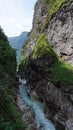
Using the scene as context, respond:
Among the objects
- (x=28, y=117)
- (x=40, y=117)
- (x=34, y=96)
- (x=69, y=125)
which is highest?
(x=28, y=117)

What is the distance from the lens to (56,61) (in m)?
64.7

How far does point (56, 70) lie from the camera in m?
58.6

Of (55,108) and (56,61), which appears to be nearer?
(55,108)

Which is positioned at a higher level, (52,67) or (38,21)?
(38,21)

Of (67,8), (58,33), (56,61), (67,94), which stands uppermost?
(67,8)

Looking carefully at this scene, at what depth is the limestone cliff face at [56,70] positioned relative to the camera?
5053cm

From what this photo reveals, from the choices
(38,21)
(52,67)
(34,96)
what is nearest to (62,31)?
(52,67)

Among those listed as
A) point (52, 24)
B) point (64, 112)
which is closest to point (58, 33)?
point (52, 24)

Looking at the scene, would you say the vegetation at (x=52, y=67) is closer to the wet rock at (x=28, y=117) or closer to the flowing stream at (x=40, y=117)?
the flowing stream at (x=40, y=117)

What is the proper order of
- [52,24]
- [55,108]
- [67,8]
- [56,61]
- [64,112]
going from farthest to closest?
[52,24]
[67,8]
[56,61]
[55,108]
[64,112]

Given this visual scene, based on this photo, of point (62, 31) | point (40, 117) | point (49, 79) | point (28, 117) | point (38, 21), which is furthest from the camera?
point (38, 21)

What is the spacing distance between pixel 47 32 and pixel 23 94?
25.7 meters

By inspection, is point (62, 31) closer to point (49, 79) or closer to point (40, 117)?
point (49, 79)

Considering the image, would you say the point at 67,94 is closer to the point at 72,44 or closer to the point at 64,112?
the point at 64,112
